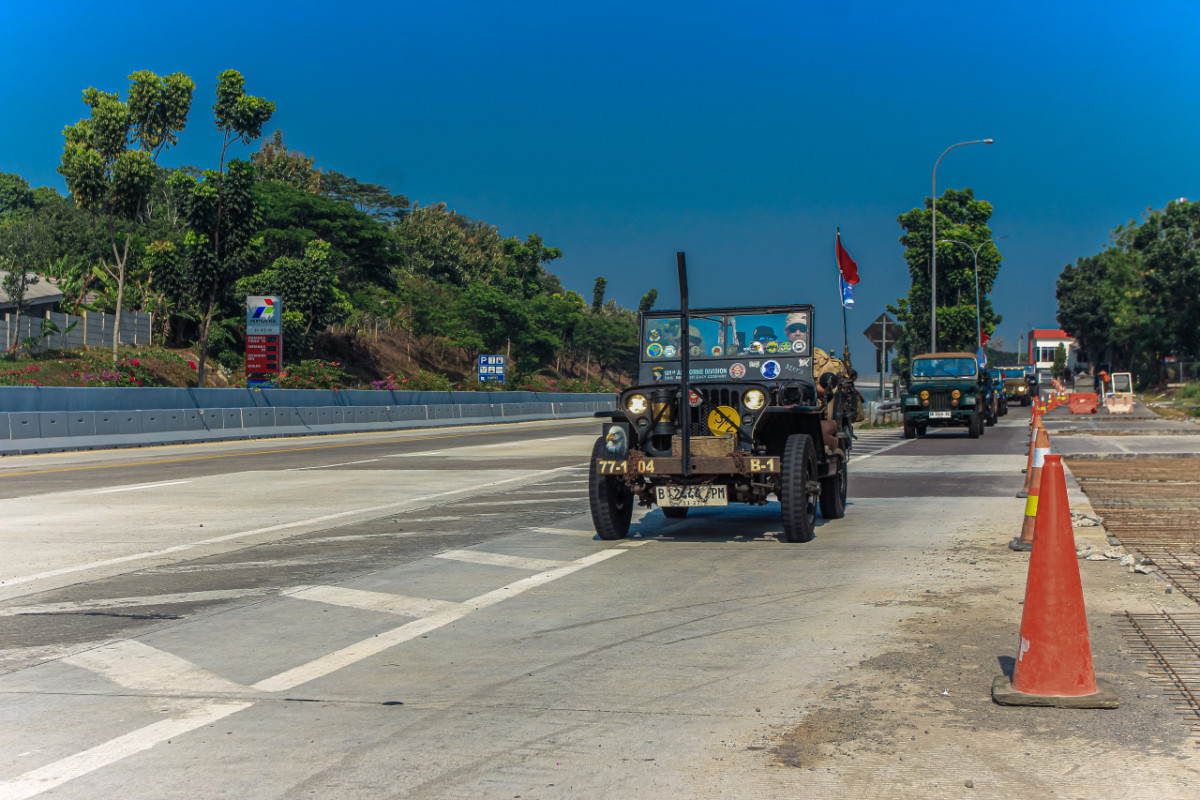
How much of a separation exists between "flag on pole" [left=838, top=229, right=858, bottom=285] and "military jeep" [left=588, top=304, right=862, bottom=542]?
1004 cm

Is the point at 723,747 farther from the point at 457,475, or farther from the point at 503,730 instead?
the point at 457,475

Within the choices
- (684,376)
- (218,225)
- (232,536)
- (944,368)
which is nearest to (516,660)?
(684,376)

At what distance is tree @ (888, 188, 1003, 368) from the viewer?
233 feet

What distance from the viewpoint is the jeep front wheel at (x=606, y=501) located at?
10.1 meters

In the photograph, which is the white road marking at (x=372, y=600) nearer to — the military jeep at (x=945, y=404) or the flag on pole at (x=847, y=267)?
the flag on pole at (x=847, y=267)

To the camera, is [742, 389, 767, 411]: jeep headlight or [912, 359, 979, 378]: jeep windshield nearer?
[742, 389, 767, 411]: jeep headlight

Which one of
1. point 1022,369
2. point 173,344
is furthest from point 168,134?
Answer: point 1022,369

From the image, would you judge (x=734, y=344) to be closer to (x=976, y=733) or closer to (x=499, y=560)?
(x=499, y=560)

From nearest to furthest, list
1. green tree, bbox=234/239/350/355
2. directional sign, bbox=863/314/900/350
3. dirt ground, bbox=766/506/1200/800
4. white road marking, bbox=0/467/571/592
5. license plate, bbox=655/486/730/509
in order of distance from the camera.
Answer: dirt ground, bbox=766/506/1200/800 < white road marking, bbox=0/467/571/592 < license plate, bbox=655/486/730/509 < directional sign, bbox=863/314/900/350 < green tree, bbox=234/239/350/355

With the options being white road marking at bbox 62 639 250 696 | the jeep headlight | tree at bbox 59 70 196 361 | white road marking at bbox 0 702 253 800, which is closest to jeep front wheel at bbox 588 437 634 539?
the jeep headlight

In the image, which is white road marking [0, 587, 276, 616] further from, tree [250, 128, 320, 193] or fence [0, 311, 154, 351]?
tree [250, 128, 320, 193]

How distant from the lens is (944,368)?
3200 cm

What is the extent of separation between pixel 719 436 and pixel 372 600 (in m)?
3.52

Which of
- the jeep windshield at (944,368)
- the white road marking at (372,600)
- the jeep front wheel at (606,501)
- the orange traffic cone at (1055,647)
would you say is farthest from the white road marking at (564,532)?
the jeep windshield at (944,368)
